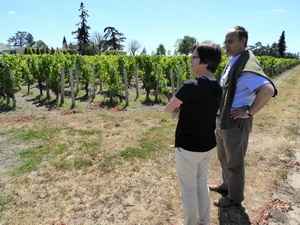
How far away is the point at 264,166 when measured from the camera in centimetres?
600

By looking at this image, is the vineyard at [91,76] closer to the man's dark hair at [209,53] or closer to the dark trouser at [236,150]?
the dark trouser at [236,150]

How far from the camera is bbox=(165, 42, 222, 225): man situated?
2.89 meters

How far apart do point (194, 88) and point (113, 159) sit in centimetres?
A: 360

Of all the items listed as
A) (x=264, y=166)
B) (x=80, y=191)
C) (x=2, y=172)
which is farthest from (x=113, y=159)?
(x=264, y=166)

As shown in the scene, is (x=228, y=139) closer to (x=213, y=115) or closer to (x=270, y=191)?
(x=213, y=115)

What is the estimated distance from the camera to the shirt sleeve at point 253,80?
371cm

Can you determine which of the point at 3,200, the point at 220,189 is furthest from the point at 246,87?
the point at 3,200

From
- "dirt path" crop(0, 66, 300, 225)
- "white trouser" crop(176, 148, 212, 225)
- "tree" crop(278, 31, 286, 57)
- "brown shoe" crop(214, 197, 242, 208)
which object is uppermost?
"tree" crop(278, 31, 286, 57)

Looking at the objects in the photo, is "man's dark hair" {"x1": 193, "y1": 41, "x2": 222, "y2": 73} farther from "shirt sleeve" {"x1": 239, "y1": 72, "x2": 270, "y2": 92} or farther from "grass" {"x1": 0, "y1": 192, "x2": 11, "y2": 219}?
"grass" {"x1": 0, "y1": 192, "x2": 11, "y2": 219}

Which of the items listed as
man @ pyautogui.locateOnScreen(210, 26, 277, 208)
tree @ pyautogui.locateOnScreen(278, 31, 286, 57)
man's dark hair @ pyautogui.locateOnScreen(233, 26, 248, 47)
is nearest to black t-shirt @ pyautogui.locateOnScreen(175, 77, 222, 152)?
man @ pyautogui.locateOnScreen(210, 26, 277, 208)

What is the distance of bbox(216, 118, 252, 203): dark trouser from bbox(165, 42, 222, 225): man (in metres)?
0.82

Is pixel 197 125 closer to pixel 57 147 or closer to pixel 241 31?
pixel 241 31

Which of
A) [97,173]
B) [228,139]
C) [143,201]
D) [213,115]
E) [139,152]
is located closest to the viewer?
[213,115]

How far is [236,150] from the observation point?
12.9 ft
